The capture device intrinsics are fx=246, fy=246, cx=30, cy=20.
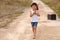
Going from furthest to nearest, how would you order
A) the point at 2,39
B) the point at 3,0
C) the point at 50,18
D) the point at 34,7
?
the point at 3,0 < the point at 50,18 < the point at 2,39 < the point at 34,7

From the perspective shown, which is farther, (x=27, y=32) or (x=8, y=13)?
(x=8, y=13)

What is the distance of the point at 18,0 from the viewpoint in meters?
55.3

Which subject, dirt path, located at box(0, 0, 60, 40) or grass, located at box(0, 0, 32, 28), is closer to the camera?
dirt path, located at box(0, 0, 60, 40)

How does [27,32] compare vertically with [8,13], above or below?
below

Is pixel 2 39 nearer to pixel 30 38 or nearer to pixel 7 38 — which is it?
pixel 7 38

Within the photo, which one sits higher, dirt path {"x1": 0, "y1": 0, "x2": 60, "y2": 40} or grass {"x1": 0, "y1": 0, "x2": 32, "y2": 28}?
grass {"x1": 0, "y1": 0, "x2": 32, "y2": 28}

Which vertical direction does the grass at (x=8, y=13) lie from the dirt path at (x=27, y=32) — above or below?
above

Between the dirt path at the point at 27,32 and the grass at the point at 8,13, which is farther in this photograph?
the grass at the point at 8,13

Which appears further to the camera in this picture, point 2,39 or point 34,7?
point 2,39

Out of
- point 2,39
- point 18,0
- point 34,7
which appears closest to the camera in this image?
point 34,7

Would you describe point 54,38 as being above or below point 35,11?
below

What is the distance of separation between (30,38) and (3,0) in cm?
3447

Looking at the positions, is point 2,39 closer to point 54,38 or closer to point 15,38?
point 15,38

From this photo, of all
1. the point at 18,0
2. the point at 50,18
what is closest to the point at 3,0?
the point at 18,0
